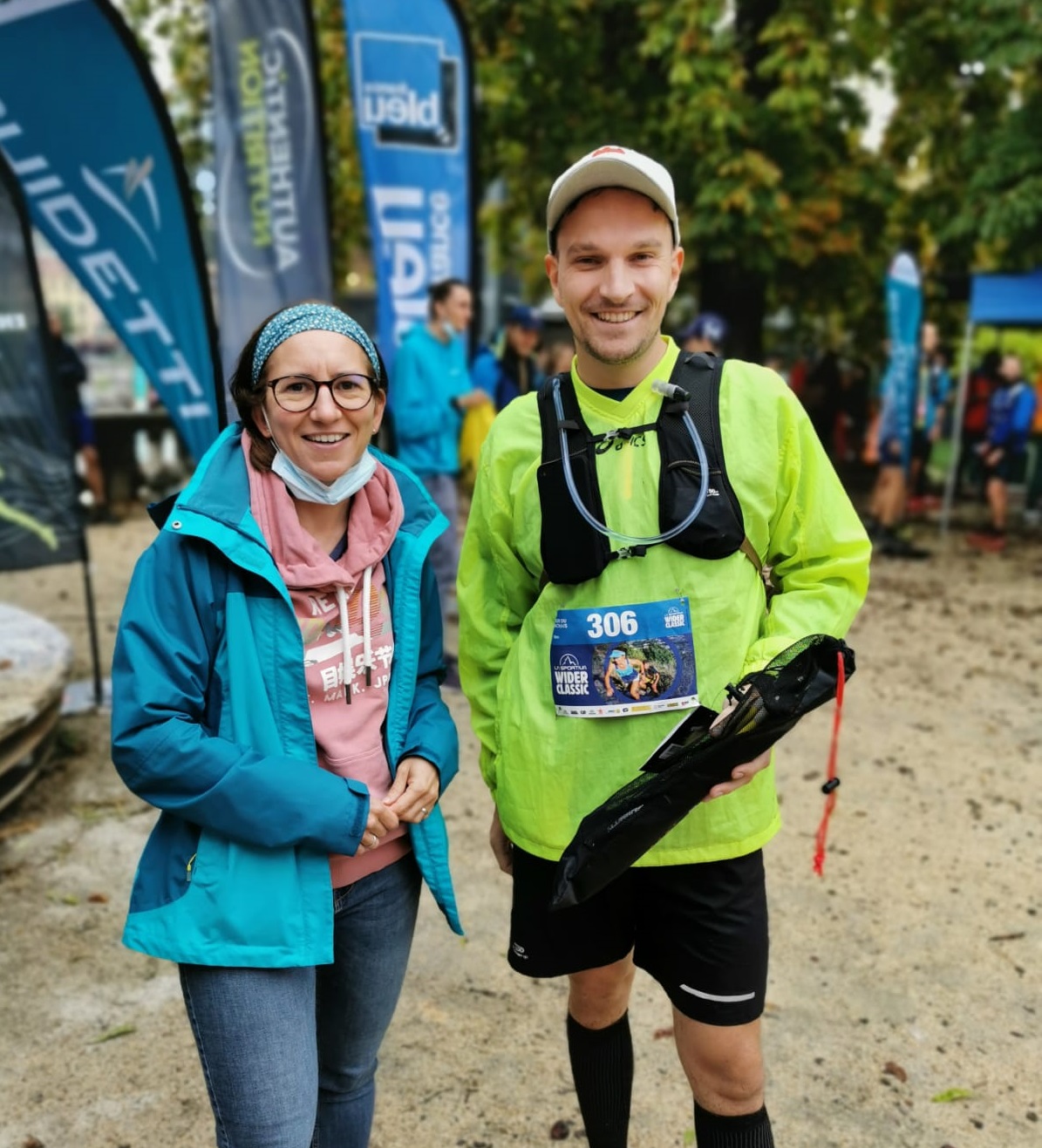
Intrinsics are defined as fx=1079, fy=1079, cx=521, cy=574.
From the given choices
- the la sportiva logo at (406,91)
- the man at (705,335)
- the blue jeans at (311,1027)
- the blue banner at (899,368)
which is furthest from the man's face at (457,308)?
the blue banner at (899,368)

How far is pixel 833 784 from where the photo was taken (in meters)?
2.02

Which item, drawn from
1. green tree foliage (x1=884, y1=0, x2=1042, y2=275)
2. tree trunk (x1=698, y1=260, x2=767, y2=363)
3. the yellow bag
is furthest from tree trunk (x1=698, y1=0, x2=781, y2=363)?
the yellow bag

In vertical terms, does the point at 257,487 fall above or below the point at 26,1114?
above

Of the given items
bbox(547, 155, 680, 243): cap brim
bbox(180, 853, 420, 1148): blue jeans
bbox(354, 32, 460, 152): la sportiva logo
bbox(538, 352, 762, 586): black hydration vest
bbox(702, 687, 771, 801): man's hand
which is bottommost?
bbox(180, 853, 420, 1148): blue jeans

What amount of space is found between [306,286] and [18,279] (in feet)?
5.79

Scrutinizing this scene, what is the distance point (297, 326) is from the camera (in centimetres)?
183

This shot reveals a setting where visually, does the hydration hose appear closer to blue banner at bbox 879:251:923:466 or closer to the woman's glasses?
the woman's glasses

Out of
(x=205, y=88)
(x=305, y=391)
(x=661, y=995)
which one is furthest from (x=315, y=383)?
(x=205, y=88)

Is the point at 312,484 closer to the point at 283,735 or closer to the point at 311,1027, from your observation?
the point at 283,735

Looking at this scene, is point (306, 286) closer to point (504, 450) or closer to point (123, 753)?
point (504, 450)

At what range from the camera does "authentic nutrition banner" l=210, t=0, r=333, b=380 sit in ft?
20.3

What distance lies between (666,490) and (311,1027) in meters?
1.09

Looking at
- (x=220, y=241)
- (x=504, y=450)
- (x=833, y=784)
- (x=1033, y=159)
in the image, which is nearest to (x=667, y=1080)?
(x=833, y=784)

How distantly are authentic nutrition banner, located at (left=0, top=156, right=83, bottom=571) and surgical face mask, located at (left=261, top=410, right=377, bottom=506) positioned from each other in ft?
12.1
